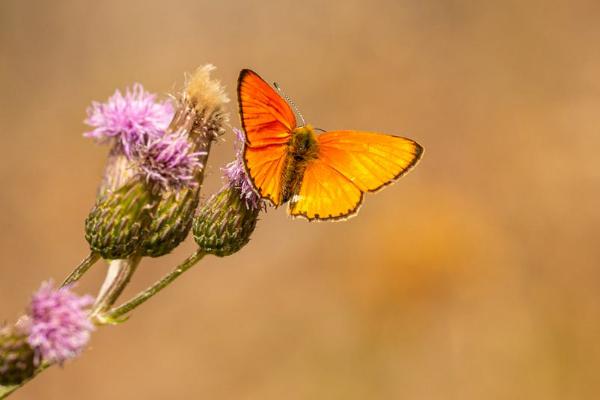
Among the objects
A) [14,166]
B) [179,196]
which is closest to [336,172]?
[179,196]

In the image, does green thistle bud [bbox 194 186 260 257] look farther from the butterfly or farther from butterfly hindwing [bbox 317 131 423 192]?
butterfly hindwing [bbox 317 131 423 192]

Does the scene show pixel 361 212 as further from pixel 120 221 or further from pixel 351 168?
pixel 120 221

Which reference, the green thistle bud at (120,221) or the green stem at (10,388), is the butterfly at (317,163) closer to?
the green thistle bud at (120,221)

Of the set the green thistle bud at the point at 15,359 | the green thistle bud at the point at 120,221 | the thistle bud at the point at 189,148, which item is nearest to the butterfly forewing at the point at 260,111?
the thistle bud at the point at 189,148

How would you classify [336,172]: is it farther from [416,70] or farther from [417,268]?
[416,70]

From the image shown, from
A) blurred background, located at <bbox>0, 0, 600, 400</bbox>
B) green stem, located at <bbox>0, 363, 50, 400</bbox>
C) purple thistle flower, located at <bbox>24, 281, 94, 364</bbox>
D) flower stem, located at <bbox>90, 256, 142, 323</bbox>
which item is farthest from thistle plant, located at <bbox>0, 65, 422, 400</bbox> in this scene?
blurred background, located at <bbox>0, 0, 600, 400</bbox>

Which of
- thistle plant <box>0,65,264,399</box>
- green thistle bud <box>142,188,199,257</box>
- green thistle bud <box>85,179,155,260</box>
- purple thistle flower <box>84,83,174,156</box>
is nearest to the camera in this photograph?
thistle plant <box>0,65,264,399</box>
